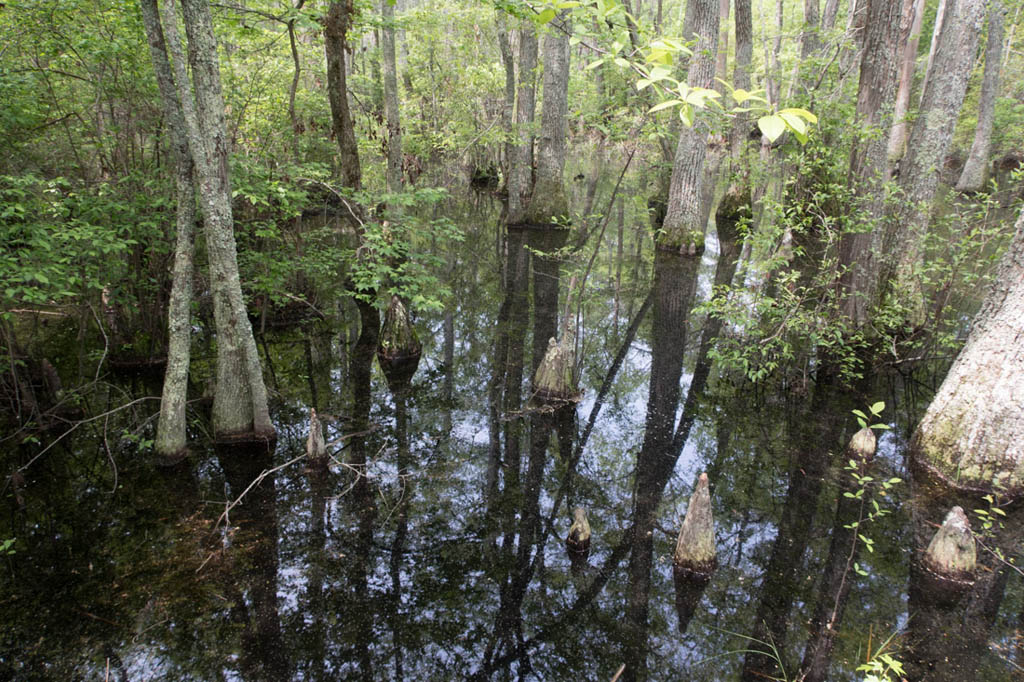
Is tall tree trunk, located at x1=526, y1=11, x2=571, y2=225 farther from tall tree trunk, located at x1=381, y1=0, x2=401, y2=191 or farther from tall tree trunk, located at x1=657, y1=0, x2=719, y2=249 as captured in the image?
tall tree trunk, located at x1=381, y1=0, x2=401, y2=191

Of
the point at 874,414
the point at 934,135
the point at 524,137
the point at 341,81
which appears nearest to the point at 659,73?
the point at 874,414

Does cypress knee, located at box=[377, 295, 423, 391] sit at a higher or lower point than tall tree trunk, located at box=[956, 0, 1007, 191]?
lower

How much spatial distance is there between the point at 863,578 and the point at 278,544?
476 cm

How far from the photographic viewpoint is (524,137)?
14.6 meters

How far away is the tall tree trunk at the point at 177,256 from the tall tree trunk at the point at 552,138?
8.70m

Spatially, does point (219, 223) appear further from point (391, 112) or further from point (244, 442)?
point (391, 112)

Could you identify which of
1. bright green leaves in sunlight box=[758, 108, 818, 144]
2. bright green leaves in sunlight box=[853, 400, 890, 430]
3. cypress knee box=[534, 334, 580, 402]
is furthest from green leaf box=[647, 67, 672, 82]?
cypress knee box=[534, 334, 580, 402]

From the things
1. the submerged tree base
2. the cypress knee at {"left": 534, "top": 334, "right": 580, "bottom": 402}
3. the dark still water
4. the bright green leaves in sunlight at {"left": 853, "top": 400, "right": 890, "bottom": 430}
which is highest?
the bright green leaves in sunlight at {"left": 853, "top": 400, "right": 890, "bottom": 430}

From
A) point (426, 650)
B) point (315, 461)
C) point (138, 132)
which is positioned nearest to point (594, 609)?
point (426, 650)

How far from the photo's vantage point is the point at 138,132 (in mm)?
6512

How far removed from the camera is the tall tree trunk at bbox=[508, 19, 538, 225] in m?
14.6

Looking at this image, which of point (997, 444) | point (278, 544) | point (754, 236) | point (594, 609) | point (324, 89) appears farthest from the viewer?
point (324, 89)

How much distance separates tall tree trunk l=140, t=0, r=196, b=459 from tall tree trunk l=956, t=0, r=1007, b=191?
21.0 metres

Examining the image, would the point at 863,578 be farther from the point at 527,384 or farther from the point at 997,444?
the point at 527,384
